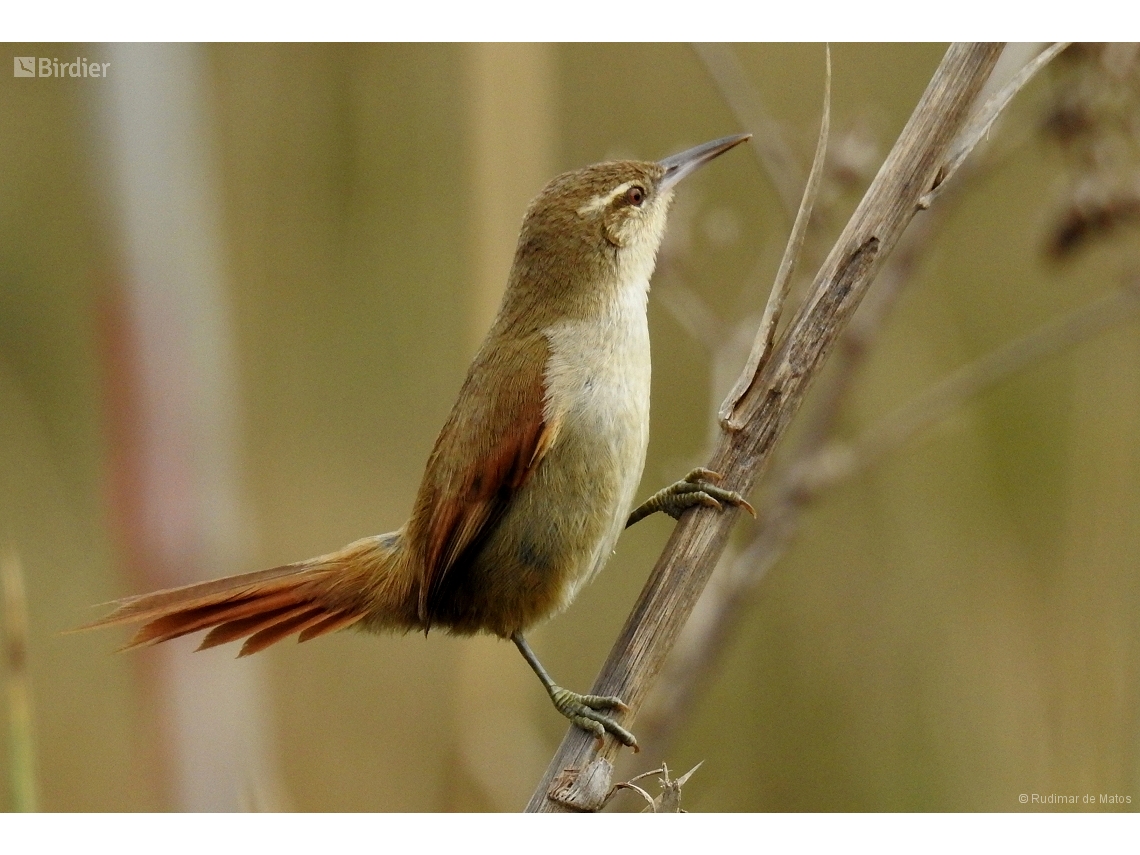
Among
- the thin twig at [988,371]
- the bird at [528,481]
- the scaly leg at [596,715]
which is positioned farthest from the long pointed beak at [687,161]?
the scaly leg at [596,715]

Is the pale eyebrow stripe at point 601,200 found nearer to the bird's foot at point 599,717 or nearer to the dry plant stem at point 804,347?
the dry plant stem at point 804,347

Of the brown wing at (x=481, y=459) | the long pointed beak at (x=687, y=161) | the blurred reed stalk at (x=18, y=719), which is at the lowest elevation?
the blurred reed stalk at (x=18, y=719)

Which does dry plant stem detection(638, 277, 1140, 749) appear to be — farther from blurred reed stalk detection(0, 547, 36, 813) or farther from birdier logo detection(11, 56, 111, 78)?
birdier logo detection(11, 56, 111, 78)

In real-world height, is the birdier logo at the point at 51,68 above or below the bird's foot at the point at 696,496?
above

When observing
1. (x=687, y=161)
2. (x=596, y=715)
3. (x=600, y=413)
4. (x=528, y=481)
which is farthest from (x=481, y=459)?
(x=687, y=161)

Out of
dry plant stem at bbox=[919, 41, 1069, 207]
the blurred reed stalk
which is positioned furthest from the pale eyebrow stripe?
the blurred reed stalk

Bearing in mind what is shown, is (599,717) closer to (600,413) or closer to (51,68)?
(600,413)
